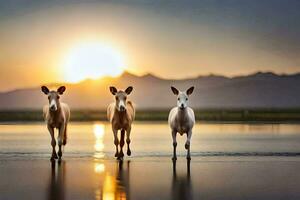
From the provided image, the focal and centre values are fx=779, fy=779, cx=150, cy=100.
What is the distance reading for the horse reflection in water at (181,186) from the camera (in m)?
11.8

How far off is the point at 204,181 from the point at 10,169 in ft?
14.7

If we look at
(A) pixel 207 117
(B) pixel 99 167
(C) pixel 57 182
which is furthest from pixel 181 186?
(A) pixel 207 117

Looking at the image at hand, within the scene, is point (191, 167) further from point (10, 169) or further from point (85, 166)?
point (10, 169)

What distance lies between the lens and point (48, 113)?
19.9 meters

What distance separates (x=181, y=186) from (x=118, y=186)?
1.07 meters

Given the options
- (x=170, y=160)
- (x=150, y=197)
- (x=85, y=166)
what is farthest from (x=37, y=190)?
(x=170, y=160)

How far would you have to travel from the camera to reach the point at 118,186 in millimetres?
13055

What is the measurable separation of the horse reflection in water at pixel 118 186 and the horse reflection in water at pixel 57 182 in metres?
0.69

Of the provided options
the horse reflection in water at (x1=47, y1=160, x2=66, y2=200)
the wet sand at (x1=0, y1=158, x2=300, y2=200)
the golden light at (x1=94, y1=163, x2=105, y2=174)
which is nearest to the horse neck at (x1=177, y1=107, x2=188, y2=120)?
the wet sand at (x1=0, y1=158, x2=300, y2=200)

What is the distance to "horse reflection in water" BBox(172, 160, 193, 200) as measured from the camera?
11.8 meters

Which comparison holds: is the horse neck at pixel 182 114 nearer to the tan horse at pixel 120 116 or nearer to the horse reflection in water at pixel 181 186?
the tan horse at pixel 120 116

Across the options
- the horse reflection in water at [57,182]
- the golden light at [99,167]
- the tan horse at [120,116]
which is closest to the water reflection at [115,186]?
the golden light at [99,167]

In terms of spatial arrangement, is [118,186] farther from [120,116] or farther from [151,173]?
[120,116]

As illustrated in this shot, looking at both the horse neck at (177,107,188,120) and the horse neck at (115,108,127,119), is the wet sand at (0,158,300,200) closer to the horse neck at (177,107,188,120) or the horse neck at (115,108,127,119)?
the horse neck at (177,107,188,120)
